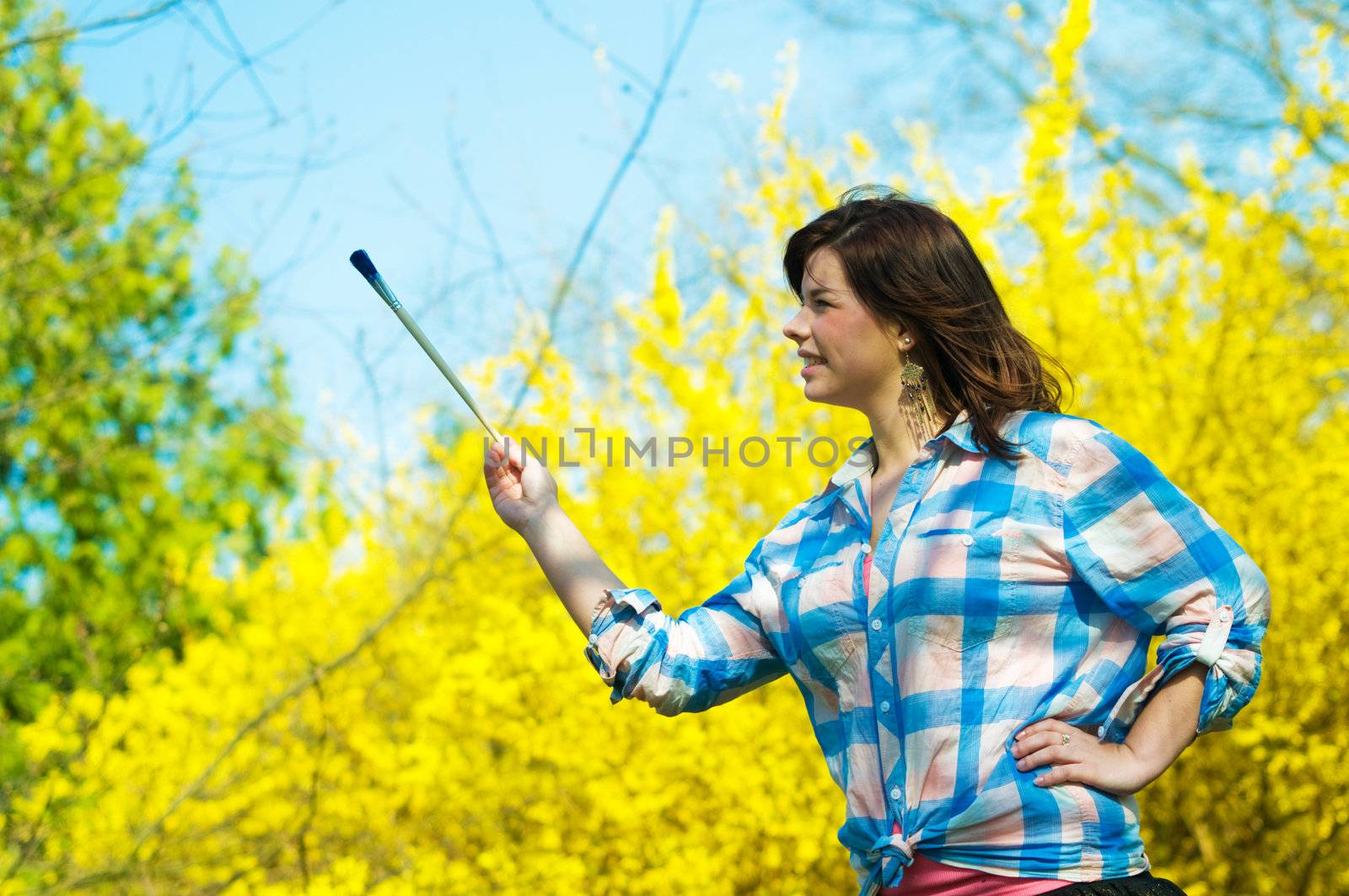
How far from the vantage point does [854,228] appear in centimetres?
156

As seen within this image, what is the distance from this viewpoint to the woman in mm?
1282

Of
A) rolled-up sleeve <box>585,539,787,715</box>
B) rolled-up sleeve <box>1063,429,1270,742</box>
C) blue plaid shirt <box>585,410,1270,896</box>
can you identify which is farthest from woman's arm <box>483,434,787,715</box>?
rolled-up sleeve <box>1063,429,1270,742</box>

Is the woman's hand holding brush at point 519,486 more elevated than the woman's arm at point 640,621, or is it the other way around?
the woman's hand holding brush at point 519,486

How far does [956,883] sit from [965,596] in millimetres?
285

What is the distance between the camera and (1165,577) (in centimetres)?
130

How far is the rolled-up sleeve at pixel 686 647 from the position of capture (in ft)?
4.93

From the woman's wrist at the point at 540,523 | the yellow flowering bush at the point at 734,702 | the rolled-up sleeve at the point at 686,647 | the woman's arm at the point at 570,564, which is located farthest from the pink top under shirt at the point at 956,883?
the yellow flowering bush at the point at 734,702

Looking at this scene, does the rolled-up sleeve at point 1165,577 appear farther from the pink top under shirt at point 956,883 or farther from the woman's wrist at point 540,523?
the woman's wrist at point 540,523

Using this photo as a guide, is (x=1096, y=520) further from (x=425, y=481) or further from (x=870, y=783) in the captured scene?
(x=425, y=481)

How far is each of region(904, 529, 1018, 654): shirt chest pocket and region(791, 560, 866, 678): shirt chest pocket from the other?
85 mm

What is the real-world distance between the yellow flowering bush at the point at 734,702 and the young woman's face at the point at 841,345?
1.73 m

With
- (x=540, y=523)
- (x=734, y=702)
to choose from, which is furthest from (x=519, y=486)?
(x=734, y=702)

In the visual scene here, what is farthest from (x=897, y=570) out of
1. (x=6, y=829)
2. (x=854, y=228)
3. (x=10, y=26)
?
(x=10, y=26)

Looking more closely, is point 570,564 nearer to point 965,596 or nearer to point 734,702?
point 965,596
